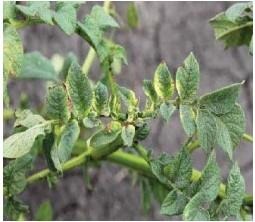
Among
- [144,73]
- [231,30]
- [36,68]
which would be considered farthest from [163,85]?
[144,73]

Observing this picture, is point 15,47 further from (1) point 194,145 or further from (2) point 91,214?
(2) point 91,214

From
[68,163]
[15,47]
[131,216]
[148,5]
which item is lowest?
[131,216]

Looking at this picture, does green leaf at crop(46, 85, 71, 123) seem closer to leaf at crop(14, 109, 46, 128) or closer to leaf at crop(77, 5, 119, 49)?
leaf at crop(14, 109, 46, 128)

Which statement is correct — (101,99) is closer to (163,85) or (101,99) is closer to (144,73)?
(163,85)

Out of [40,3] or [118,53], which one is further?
[118,53]

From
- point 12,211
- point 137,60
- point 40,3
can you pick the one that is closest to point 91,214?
point 137,60

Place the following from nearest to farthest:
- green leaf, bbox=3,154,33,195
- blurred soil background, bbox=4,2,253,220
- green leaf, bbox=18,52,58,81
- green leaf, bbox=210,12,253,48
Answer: green leaf, bbox=3,154,33,195 → green leaf, bbox=210,12,253,48 → green leaf, bbox=18,52,58,81 → blurred soil background, bbox=4,2,253,220

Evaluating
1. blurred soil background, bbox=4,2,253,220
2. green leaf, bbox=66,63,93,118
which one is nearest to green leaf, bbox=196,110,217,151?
green leaf, bbox=66,63,93,118
